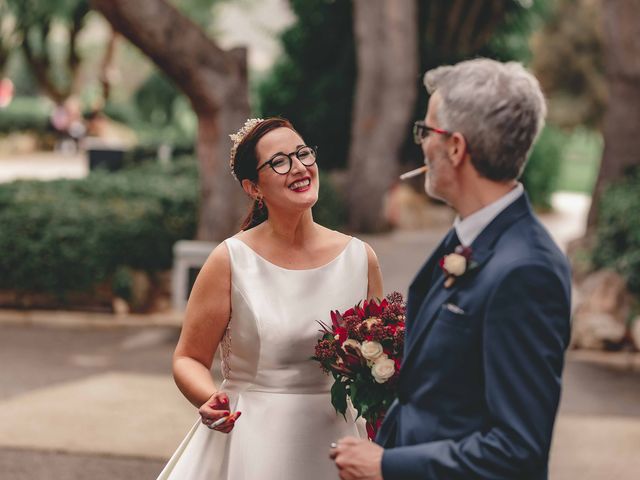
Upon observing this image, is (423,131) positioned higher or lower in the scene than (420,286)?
higher

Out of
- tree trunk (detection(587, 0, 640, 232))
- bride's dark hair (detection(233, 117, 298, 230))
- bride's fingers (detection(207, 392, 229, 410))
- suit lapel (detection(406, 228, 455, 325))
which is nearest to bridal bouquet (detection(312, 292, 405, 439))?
bride's fingers (detection(207, 392, 229, 410))

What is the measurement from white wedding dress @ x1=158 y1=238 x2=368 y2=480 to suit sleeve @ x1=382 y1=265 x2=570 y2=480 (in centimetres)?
128

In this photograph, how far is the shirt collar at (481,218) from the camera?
237 cm

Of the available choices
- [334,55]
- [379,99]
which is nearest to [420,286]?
[379,99]

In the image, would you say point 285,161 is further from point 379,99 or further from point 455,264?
point 379,99

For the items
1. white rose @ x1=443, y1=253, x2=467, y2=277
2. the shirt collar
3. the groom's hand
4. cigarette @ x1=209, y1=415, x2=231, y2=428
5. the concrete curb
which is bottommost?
the concrete curb

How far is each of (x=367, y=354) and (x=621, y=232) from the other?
8645 mm

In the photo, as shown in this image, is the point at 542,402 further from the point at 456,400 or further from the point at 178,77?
the point at 178,77

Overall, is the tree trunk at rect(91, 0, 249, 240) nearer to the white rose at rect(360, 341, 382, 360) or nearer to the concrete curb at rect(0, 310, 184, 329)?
the concrete curb at rect(0, 310, 184, 329)

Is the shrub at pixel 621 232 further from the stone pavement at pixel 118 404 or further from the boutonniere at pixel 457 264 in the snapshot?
the boutonniere at pixel 457 264

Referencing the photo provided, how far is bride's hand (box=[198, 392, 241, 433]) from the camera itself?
314cm

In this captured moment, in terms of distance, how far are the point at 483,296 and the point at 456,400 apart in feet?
0.85

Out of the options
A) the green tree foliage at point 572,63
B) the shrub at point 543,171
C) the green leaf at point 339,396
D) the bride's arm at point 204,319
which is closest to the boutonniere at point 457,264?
the green leaf at point 339,396

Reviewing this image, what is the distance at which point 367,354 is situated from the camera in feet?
9.93
